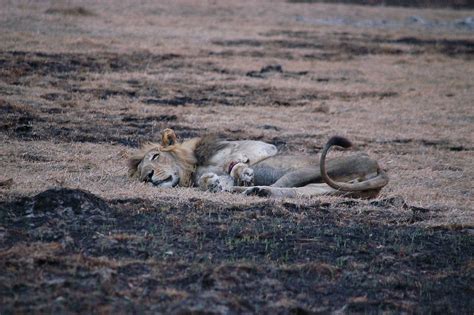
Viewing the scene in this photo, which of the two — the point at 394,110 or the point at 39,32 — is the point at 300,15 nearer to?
the point at 39,32

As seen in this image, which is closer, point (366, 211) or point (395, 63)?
point (366, 211)

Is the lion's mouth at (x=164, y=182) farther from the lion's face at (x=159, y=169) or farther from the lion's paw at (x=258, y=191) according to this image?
the lion's paw at (x=258, y=191)

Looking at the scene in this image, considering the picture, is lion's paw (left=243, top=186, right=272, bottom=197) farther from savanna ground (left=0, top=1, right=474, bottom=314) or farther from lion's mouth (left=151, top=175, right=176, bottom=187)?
lion's mouth (left=151, top=175, right=176, bottom=187)

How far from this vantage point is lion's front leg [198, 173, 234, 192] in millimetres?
7750

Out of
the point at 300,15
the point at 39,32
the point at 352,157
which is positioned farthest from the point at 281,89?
the point at 300,15

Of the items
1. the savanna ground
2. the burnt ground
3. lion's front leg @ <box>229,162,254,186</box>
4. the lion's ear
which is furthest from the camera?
the lion's ear

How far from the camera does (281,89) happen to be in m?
14.6

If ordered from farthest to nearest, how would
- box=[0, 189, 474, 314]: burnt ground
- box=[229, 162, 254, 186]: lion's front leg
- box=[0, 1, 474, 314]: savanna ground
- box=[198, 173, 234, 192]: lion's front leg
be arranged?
box=[229, 162, 254, 186]: lion's front leg < box=[198, 173, 234, 192]: lion's front leg < box=[0, 1, 474, 314]: savanna ground < box=[0, 189, 474, 314]: burnt ground

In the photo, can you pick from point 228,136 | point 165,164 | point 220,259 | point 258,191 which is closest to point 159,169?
point 165,164

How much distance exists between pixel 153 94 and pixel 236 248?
798 centimetres

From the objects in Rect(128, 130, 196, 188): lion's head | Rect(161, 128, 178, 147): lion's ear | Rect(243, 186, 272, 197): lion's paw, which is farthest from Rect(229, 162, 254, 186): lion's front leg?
Rect(161, 128, 178, 147): lion's ear

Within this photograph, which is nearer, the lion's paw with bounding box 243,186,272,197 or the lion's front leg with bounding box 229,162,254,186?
the lion's paw with bounding box 243,186,272,197

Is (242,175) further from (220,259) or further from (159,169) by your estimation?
(220,259)

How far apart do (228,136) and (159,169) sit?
3071 mm
